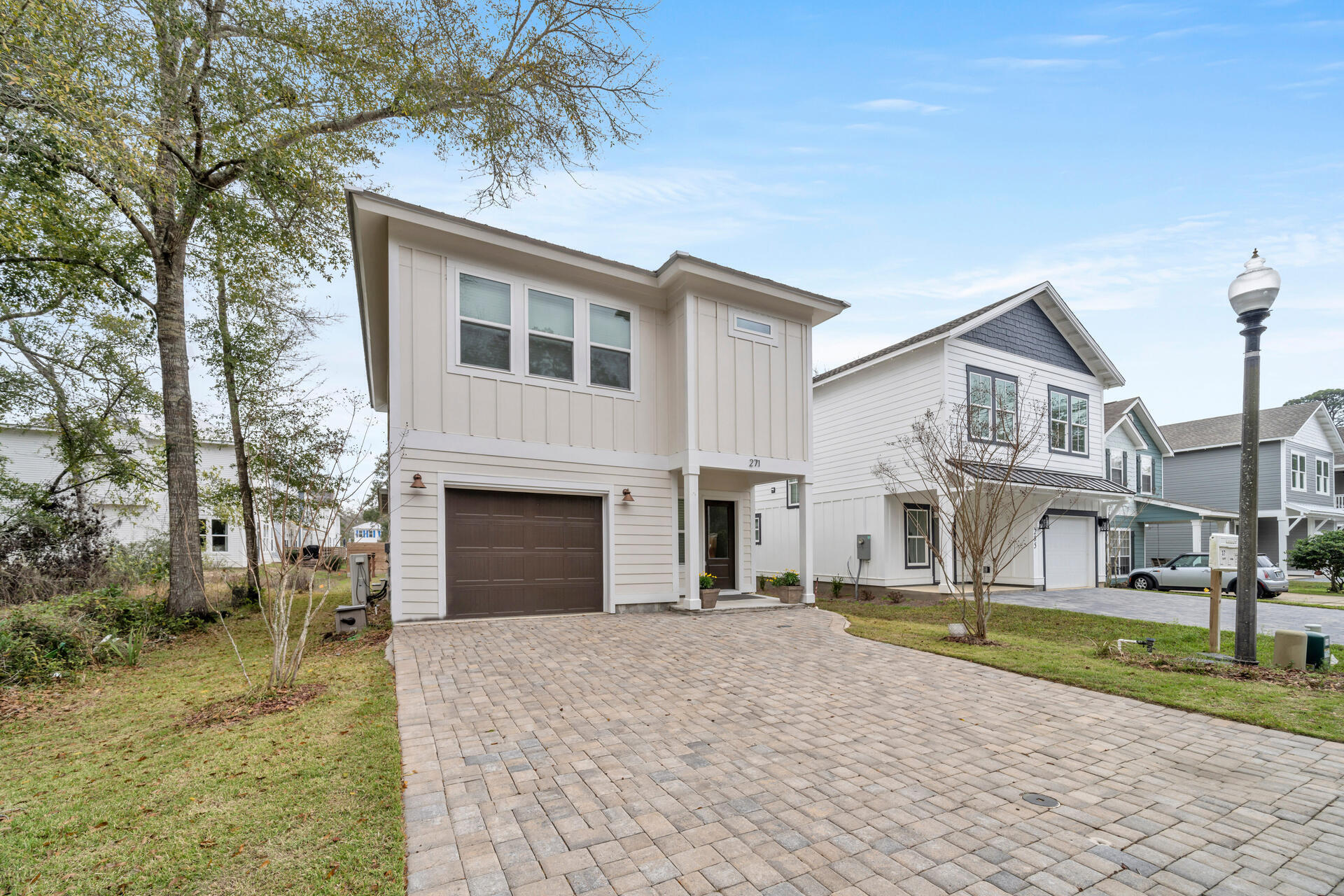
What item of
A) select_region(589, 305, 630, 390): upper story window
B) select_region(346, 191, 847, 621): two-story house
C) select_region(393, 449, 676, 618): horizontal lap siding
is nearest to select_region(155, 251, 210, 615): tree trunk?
select_region(346, 191, 847, 621): two-story house

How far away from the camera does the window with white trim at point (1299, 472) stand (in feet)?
80.8

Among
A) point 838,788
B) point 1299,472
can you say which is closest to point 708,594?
point 838,788

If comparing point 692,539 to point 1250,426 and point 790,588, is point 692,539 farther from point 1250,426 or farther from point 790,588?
point 1250,426

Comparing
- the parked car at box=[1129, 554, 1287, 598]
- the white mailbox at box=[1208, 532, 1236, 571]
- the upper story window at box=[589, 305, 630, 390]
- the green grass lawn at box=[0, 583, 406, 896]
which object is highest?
the upper story window at box=[589, 305, 630, 390]

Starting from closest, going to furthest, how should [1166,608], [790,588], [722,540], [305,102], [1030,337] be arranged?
1. [305,102]
2. [1166,608]
3. [722,540]
4. [790,588]
5. [1030,337]

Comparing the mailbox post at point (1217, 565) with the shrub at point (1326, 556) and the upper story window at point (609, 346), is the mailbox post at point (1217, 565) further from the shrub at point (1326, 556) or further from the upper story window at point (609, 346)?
the shrub at point (1326, 556)

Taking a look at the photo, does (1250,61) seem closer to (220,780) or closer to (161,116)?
(220,780)

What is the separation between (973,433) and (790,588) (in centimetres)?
569

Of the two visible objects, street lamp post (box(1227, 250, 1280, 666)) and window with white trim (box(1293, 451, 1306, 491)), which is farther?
window with white trim (box(1293, 451, 1306, 491))

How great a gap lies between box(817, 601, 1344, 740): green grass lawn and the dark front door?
257 centimetres

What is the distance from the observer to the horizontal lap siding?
8.37 m

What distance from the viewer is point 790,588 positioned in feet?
42.6

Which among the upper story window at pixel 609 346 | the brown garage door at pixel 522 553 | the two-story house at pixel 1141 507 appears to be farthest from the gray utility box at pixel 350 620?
the two-story house at pixel 1141 507

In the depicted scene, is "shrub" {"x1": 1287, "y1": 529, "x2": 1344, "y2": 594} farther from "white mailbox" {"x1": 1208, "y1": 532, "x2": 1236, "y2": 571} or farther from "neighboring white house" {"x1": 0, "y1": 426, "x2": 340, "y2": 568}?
"neighboring white house" {"x1": 0, "y1": 426, "x2": 340, "y2": 568}
